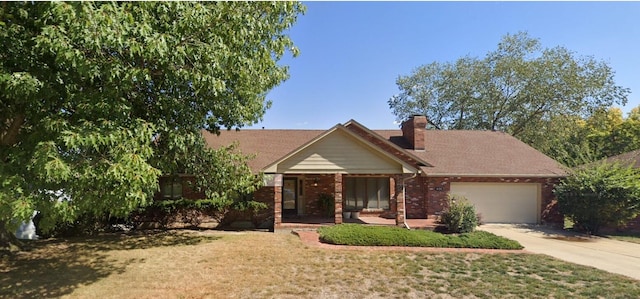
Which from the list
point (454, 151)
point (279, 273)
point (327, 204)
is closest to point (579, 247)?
point (454, 151)

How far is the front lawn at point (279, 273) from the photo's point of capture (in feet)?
23.5

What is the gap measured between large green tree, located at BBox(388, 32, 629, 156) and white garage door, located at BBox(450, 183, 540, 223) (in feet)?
48.6

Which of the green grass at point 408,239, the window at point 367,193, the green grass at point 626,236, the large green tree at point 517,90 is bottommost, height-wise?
the green grass at point 626,236

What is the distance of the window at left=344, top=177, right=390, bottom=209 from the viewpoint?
17.7 metres

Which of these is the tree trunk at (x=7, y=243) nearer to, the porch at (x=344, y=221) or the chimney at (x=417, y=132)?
the porch at (x=344, y=221)

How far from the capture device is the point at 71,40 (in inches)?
213

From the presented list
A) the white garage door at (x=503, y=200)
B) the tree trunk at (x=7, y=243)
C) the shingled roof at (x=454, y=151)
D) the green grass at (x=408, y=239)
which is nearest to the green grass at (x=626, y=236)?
the white garage door at (x=503, y=200)

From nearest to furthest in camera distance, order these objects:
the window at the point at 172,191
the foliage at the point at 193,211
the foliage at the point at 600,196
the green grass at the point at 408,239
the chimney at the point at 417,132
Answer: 1. the green grass at the point at 408,239
2. the foliage at the point at 600,196
3. the foliage at the point at 193,211
4. the window at the point at 172,191
5. the chimney at the point at 417,132

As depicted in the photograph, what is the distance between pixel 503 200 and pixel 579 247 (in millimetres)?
5356

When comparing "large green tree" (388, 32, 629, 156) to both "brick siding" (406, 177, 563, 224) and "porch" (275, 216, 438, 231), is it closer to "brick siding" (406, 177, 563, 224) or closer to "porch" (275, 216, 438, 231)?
"brick siding" (406, 177, 563, 224)

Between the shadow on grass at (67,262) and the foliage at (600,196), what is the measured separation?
15.4 m

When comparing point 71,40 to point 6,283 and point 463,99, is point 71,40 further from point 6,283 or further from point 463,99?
point 463,99

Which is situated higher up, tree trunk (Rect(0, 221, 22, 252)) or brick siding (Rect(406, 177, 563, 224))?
brick siding (Rect(406, 177, 563, 224))

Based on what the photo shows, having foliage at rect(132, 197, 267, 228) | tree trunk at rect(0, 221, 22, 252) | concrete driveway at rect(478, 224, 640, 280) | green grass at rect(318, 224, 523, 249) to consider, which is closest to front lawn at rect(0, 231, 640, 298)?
tree trunk at rect(0, 221, 22, 252)
